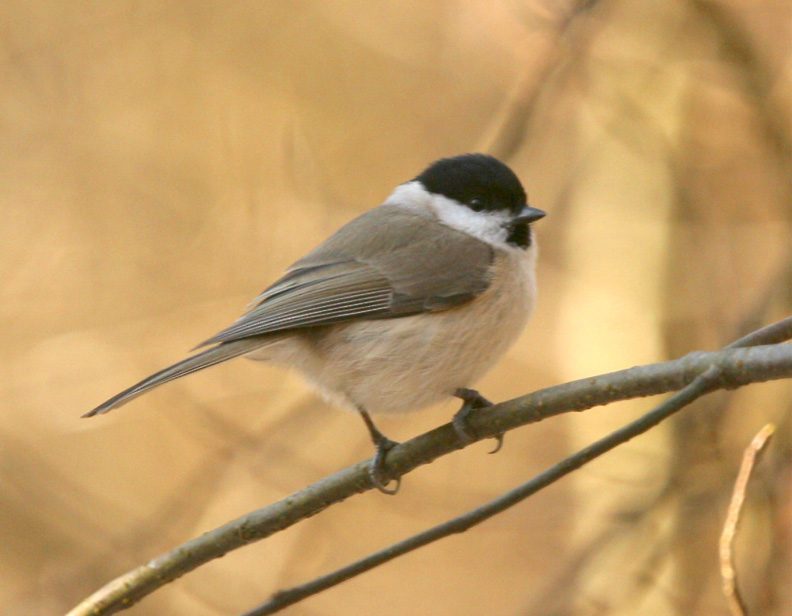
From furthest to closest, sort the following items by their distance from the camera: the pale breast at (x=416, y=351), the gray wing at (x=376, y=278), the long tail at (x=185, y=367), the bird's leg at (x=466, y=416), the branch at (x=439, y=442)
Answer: the gray wing at (x=376, y=278)
the pale breast at (x=416, y=351)
the long tail at (x=185, y=367)
the bird's leg at (x=466, y=416)
the branch at (x=439, y=442)

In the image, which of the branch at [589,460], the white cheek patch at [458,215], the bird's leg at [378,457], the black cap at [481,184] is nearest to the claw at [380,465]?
the bird's leg at [378,457]

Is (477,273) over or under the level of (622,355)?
over

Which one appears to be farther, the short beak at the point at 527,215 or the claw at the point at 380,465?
the short beak at the point at 527,215

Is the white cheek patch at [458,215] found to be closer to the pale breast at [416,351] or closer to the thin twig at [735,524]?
the pale breast at [416,351]

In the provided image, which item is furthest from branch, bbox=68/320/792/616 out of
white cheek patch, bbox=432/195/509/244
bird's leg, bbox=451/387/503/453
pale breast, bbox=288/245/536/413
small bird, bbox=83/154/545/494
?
→ white cheek patch, bbox=432/195/509/244

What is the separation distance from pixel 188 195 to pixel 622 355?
322 cm

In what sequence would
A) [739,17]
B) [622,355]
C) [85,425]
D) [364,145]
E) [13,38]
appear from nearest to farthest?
[739,17] < [622,355] < [85,425] < [13,38] < [364,145]

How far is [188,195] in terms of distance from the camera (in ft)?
18.8

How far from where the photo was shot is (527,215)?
2850mm

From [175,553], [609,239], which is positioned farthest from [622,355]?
[175,553]

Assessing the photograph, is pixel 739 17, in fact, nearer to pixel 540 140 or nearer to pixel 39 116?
pixel 540 140

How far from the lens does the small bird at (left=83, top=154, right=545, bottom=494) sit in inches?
99.4

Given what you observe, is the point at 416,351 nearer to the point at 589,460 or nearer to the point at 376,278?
the point at 376,278

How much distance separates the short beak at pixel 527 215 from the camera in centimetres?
282
